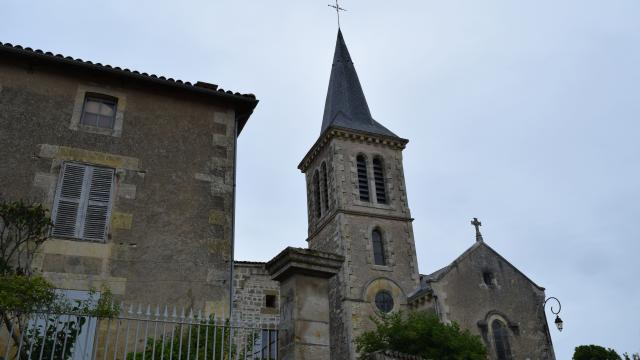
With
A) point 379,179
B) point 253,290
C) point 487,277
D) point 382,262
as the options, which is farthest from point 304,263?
point 379,179

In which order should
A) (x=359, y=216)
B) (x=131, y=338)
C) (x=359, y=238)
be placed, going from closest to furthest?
1. (x=131, y=338)
2. (x=359, y=238)
3. (x=359, y=216)

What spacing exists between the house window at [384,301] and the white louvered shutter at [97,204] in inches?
591

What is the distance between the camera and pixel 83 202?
8.19 meters

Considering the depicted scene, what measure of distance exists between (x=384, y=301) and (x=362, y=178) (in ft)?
19.6

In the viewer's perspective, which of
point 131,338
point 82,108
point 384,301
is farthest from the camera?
point 384,301

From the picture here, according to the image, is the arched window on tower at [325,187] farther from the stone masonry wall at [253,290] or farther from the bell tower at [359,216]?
the stone masonry wall at [253,290]

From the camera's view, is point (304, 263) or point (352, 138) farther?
point (352, 138)

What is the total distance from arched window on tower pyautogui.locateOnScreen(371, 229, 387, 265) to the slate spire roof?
5.24m

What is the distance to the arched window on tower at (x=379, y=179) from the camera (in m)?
24.9

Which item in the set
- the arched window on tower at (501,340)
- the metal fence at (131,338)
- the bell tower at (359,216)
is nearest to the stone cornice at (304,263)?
the metal fence at (131,338)

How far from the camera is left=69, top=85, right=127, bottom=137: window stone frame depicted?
881 centimetres

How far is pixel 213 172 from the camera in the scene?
30.0 ft

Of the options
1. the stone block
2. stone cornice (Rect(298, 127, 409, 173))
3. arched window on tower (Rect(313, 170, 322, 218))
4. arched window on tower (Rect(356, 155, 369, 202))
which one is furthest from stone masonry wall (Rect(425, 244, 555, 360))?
the stone block

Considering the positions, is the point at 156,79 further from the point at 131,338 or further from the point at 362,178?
the point at 362,178
